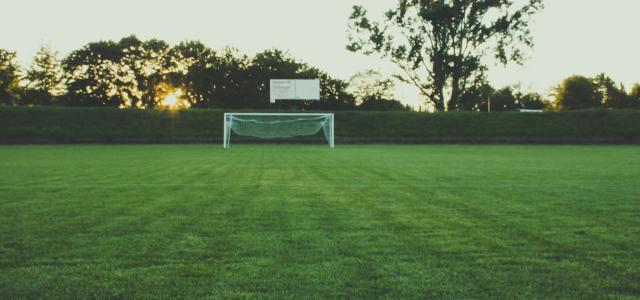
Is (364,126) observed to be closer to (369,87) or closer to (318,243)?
(369,87)

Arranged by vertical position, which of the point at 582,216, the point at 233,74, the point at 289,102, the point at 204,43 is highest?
the point at 204,43

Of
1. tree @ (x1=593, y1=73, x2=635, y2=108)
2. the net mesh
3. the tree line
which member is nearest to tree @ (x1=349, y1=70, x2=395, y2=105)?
the tree line

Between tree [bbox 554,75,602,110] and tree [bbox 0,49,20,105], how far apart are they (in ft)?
248

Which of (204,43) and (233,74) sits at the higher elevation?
(204,43)

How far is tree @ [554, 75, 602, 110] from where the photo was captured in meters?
72.9

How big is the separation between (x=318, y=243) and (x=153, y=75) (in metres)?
50.6

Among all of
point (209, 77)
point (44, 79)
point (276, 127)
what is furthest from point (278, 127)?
point (44, 79)

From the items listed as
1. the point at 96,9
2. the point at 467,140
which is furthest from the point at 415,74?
the point at 96,9

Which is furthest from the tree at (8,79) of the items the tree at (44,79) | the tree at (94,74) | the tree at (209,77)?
the tree at (209,77)

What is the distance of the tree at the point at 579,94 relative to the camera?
72875 mm

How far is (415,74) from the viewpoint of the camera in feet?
127

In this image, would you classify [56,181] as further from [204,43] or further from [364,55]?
[204,43]

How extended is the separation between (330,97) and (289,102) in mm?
7279

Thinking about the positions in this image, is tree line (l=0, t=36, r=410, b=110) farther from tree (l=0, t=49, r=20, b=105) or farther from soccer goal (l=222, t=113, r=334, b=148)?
soccer goal (l=222, t=113, r=334, b=148)
